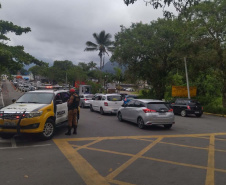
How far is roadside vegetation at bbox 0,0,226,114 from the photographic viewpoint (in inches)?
811

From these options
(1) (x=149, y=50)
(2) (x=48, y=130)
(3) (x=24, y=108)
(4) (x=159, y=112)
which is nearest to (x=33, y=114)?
(3) (x=24, y=108)

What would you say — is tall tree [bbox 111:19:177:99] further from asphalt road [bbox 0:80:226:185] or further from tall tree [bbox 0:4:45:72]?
asphalt road [bbox 0:80:226:185]

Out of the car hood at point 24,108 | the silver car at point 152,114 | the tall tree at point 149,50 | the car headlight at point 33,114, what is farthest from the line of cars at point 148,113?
the tall tree at point 149,50

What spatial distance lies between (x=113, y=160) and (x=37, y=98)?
4.75 meters

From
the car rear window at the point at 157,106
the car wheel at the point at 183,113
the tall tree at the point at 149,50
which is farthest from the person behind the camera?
the tall tree at the point at 149,50

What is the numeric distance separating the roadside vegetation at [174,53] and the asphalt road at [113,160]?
24.7 ft

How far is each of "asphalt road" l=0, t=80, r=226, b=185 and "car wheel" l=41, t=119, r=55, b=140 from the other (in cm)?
26

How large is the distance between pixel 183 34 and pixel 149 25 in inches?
312

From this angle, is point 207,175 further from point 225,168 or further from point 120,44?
point 120,44

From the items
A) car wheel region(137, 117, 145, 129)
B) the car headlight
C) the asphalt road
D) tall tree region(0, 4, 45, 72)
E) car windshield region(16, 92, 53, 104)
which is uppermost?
tall tree region(0, 4, 45, 72)

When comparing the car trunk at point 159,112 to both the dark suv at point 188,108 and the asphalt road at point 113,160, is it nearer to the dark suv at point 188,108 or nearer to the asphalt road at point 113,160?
the asphalt road at point 113,160

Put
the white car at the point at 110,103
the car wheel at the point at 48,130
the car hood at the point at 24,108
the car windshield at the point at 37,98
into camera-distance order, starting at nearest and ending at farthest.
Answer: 1. the car hood at the point at 24,108
2. the car wheel at the point at 48,130
3. the car windshield at the point at 37,98
4. the white car at the point at 110,103

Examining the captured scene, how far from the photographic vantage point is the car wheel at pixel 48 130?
8753mm

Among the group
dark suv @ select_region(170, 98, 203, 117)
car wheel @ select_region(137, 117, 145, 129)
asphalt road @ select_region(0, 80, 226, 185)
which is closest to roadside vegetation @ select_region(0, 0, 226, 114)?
Result: dark suv @ select_region(170, 98, 203, 117)
